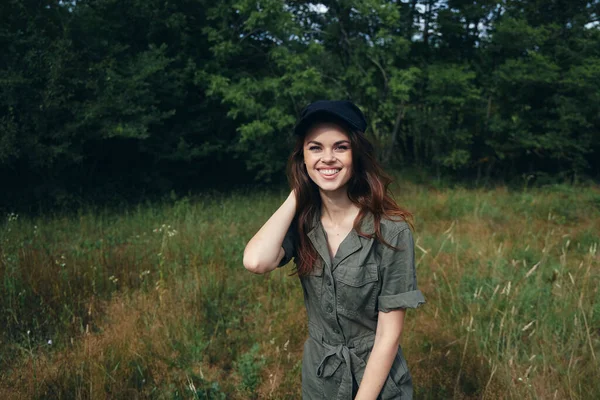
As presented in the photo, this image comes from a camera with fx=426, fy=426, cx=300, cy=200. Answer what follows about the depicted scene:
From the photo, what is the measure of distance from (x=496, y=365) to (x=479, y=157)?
11687 millimetres

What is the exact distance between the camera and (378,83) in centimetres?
1268

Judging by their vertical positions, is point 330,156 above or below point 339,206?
above

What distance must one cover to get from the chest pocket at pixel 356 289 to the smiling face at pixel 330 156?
34 cm

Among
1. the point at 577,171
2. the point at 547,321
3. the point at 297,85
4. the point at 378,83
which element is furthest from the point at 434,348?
the point at 577,171

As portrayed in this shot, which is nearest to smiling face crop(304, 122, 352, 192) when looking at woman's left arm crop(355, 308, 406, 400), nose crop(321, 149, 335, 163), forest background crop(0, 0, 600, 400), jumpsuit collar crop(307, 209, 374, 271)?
nose crop(321, 149, 335, 163)

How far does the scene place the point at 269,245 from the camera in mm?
1720

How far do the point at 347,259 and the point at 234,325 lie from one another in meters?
2.48

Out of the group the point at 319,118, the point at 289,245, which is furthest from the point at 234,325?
the point at 319,118

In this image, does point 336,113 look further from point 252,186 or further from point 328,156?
point 252,186

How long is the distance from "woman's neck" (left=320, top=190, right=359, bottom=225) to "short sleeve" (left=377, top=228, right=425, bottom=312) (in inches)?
9.5

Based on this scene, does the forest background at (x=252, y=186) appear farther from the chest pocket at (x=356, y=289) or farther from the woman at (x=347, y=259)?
the chest pocket at (x=356, y=289)

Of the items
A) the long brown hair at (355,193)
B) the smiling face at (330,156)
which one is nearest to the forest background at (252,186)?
the long brown hair at (355,193)

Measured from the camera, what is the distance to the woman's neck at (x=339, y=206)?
1.79 meters

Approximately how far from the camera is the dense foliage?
9.05 meters
